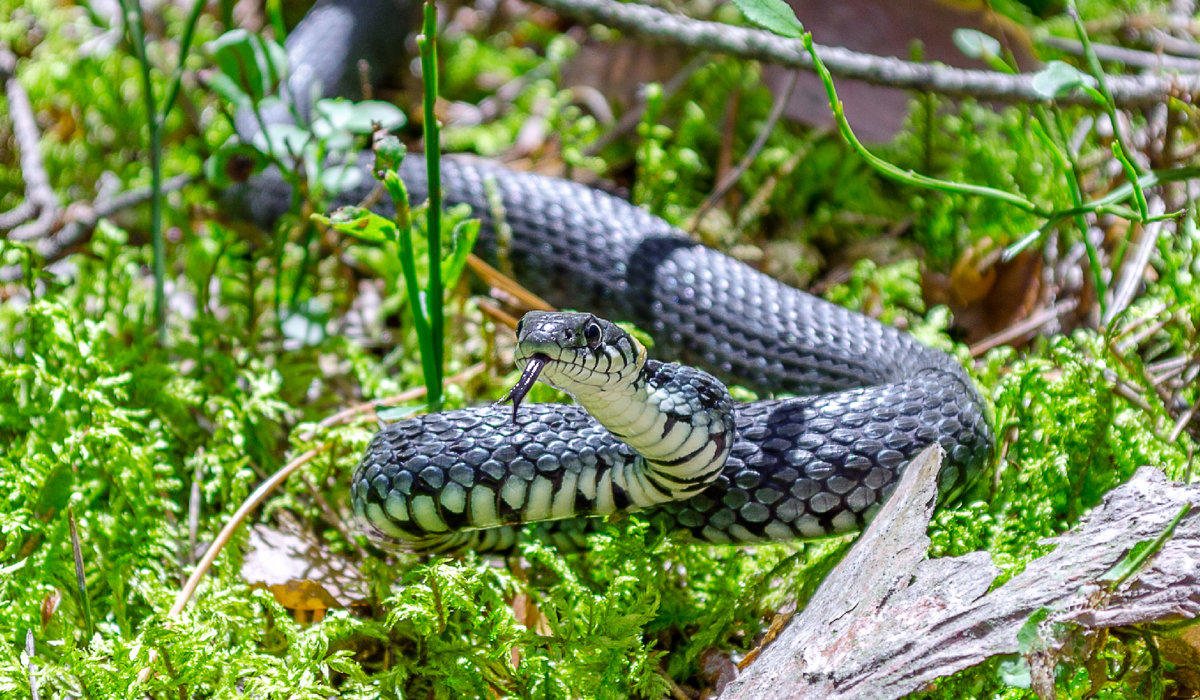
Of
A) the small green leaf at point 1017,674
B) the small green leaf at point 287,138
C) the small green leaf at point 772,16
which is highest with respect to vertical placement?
the small green leaf at point 772,16

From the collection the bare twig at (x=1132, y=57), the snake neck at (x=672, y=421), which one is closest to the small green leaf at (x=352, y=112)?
the snake neck at (x=672, y=421)

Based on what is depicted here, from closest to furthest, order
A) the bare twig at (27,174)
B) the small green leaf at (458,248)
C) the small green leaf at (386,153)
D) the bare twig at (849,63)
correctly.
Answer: the small green leaf at (386,153)
the small green leaf at (458,248)
the bare twig at (849,63)
the bare twig at (27,174)

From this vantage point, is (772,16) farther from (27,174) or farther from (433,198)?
(27,174)

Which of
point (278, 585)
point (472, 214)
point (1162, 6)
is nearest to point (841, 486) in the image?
point (278, 585)

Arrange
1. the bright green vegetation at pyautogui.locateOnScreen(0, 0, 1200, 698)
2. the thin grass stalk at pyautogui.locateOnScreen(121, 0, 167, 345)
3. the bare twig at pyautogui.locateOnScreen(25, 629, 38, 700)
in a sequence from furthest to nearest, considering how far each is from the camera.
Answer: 1. the thin grass stalk at pyautogui.locateOnScreen(121, 0, 167, 345)
2. the bright green vegetation at pyautogui.locateOnScreen(0, 0, 1200, 698)
3. the bare twig at pyautogui.locateOnScreen(25, 629, 38, 700)

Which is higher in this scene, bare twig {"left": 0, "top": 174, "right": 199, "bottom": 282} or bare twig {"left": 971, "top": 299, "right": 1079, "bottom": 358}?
bare twig {"left": 971, "top": 299, "right": 1079, "bottom": 358}

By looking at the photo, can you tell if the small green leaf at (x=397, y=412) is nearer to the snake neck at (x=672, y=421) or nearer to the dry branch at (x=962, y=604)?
the snake neck at (x=672, y=421)

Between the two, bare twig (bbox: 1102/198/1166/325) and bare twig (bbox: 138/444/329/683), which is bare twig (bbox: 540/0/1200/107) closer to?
bare twig (bbox: 1102/198/1166/325)

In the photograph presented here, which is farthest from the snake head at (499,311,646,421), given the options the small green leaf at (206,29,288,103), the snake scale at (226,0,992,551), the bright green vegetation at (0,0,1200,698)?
the small green leaf at (206,29,288,103)
